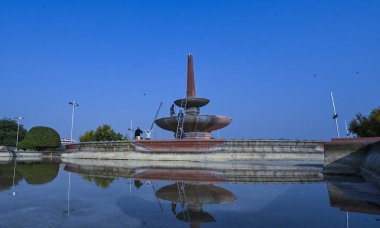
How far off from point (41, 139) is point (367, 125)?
3663cm

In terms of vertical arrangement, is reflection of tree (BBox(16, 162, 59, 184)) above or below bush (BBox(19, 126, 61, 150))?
below

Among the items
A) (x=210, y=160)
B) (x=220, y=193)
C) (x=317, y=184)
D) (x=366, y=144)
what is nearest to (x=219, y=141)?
(x=210, y=160)

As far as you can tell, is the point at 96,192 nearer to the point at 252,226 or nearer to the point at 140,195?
the point at 140,195

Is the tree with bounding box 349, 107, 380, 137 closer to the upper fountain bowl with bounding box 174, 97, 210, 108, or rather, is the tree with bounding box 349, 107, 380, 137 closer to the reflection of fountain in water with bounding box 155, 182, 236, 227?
the upper fountain bowl with bounding box 174, 97, 210, 108

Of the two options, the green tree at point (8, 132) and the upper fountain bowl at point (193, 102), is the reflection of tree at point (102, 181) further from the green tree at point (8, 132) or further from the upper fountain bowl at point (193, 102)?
the green tree at point (8, 132)

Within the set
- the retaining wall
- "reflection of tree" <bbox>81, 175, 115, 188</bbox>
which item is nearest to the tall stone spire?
the retaining wall

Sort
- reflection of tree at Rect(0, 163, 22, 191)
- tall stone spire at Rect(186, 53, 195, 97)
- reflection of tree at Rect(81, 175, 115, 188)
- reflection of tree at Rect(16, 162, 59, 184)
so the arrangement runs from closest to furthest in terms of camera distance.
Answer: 1. reflection of tree at Rect(0, 163, 22, 191)
2. reflection of tree at Rect(81, 175, 115, 188)
3. reflection of tree at Rect(16, 162, 59, 184)
4. tall stone spire at Rect(186, 53, 195, 97)

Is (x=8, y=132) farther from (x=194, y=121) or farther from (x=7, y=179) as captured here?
(x=7, y=179)

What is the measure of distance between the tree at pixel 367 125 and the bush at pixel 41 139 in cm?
3480

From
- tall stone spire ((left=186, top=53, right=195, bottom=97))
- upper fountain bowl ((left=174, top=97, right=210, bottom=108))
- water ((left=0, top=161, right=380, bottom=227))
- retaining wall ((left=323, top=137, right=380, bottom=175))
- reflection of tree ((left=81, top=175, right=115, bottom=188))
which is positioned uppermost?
tall stone spire ((left=186, top=53, right=195, bottom=97))

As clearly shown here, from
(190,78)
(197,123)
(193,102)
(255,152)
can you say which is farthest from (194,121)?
(190,78)

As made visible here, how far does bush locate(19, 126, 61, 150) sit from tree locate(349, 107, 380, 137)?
1370 inches

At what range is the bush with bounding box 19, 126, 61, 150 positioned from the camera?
34.5 meters

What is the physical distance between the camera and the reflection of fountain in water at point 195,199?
385 centimetres
